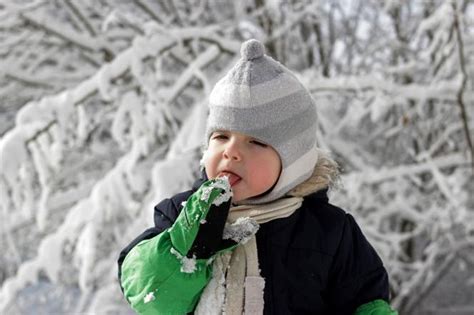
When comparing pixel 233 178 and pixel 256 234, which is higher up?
pixel 233 178

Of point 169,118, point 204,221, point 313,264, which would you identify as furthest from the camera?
point 169,118

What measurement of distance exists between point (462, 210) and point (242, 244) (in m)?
3.70

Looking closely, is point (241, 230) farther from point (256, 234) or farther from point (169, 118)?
point (169, 118)

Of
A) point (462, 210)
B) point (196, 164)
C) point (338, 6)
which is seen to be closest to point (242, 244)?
point (196, 164)

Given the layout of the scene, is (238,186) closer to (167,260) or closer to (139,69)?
(167,260)

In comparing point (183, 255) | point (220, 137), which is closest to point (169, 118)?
point (220, 137)

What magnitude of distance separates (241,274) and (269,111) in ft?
1.01

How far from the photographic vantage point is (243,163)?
1.18 meters

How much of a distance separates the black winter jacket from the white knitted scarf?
25 mm

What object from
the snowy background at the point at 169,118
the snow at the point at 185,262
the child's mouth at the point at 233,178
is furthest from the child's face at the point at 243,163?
the snowy background at the point at 169,118

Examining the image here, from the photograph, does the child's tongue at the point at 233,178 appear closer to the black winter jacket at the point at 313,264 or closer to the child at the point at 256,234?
the child at the point at 256,234

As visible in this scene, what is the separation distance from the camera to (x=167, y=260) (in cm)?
113

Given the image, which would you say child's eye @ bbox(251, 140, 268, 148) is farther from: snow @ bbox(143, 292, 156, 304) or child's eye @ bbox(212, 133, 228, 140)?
snow @ bbox(143, 292, 156, 304)

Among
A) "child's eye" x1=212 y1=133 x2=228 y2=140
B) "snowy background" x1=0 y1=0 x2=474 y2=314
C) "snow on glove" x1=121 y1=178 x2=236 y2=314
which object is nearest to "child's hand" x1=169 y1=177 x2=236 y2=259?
"snow on glove" x1=121 y1=178 x2=236 y2=314
